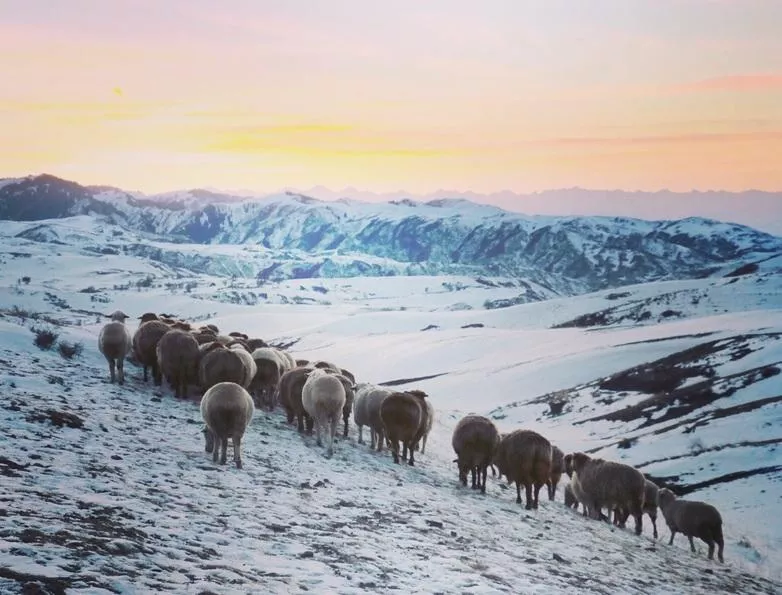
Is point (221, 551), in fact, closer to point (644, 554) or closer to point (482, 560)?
point (482, 560)

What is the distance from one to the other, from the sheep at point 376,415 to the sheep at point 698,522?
36.1 ft

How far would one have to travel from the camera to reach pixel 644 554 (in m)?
16.7

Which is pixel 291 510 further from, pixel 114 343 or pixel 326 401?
pixel 114 343

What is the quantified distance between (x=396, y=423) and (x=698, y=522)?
11563 mm

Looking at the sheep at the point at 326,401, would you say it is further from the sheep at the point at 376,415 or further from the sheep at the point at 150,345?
the sheep at the point at 150,345

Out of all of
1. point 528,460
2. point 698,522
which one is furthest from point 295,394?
point 698,522

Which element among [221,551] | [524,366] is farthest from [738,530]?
[524,366]

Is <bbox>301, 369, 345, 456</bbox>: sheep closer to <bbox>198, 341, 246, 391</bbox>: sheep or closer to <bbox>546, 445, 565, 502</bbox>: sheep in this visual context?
<bbox>198, 341, 246, 391</bbox>: sheep

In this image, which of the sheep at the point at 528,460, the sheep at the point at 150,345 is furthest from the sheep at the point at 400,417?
the sheep at the point at 150,345

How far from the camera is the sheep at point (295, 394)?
21.7 m

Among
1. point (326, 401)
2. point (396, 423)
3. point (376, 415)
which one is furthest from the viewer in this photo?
point (376, 415)

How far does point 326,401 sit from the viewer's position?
19.4m

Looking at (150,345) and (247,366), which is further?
(150,345)

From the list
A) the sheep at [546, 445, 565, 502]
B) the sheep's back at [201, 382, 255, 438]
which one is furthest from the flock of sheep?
the sheep's back at [201, 382, 255, 438]
